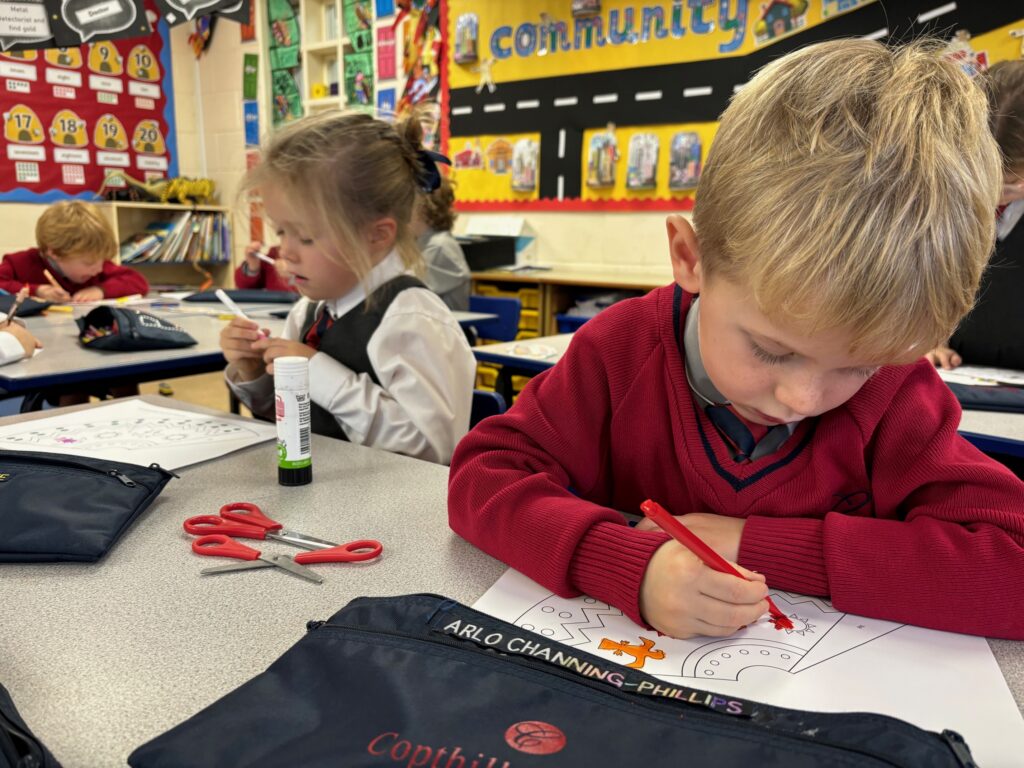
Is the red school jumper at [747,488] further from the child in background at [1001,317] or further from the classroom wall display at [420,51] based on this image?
the classroom wall display at [420,51]

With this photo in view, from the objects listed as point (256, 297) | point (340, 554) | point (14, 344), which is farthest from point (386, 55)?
point (340, 554)

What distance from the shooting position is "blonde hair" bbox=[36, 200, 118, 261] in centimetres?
271

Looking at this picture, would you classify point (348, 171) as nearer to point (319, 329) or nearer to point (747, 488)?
point (319, 329)

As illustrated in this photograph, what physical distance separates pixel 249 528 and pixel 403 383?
0.53 metres

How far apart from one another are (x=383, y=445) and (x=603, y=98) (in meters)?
2.93

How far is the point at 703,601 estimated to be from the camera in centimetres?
57

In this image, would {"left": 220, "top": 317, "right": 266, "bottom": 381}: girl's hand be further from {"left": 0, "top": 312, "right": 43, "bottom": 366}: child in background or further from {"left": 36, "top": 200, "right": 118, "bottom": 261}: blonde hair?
{"left": 36, "top": 200, "right": 118, "bottom": 261}: blonde hair

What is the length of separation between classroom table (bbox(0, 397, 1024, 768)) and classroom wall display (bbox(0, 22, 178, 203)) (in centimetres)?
429

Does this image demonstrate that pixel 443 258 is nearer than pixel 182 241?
Yes

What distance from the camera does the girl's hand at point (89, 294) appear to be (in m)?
2.71

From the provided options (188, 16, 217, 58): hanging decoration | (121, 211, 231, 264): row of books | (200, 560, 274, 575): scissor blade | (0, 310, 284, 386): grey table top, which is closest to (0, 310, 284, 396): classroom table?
(0, 310, 284, 386): grey table top

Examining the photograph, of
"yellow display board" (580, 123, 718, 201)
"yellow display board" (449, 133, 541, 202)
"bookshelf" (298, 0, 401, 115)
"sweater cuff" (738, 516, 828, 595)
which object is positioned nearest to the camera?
"sweater cuff" (738, 516, 828, 595)

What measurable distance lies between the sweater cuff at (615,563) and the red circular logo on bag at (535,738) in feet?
0.65

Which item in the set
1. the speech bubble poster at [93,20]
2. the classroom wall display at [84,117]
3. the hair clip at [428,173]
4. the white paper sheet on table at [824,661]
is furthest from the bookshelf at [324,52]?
the white paper sheet on table at [824,661]
